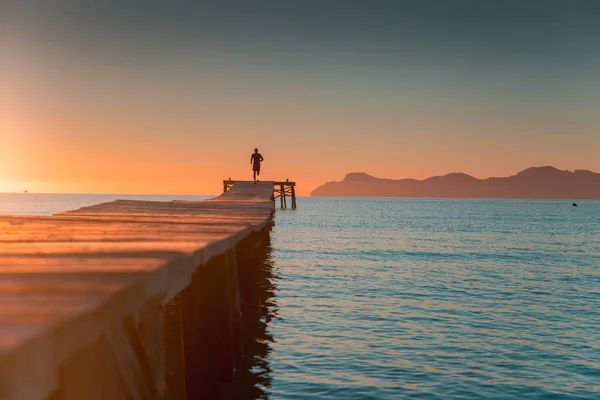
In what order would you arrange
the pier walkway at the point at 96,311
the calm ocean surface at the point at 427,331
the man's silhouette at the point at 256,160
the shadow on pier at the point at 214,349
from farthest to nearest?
the man's silhouette at the point at 256,160, the calm ocean surface at the point at 427,331, the shadow on pier at the point at 214,349, the pier walkway at the point at 96,311

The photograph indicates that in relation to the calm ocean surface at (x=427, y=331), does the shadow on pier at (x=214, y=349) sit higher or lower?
higher

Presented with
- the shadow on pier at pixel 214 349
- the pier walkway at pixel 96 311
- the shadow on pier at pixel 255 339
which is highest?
the pier walkway at pixel 96 311

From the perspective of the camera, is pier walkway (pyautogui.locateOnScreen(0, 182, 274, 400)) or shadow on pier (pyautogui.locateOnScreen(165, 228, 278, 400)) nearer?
pier walkway (pyautogui.locateOnScreen(0, 182, 274, 400))

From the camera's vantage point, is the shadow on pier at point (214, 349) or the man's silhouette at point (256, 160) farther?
the man's silhouette at point (256, 160)

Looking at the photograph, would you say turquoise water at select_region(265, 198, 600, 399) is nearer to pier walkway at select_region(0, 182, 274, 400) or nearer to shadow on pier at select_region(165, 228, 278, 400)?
shadow on pier at select_region(165, 228, 278, 400)

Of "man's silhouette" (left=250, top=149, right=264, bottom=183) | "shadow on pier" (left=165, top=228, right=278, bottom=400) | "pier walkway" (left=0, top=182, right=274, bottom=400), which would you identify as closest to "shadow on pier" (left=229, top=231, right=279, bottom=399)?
"shadow on pier" (left=165, top=228, right=278, bottom=400)

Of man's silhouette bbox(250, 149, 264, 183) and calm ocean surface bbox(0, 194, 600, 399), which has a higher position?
man's silhouette bbox(250, 149, 264, 183)

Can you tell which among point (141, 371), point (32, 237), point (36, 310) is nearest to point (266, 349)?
point (32, 237)

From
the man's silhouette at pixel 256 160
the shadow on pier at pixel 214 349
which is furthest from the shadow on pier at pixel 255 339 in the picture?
the man's silhouette at pixel 256 160

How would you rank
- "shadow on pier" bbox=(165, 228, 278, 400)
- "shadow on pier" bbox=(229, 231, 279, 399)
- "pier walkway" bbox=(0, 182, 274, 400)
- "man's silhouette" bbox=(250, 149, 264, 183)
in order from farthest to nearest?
"man's silhouette" bbox=(250, 149, 264, 183)
"shadow on pier" bbox=(229, 231, 279, 399)
"shadow on pier" bbox=(165, 228, 278, 400)
"pier walkway" bbox=(0, 182, 274, 400)

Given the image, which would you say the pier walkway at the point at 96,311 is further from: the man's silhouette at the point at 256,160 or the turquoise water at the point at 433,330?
the man's silhouette at the point at 256,160

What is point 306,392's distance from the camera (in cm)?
903

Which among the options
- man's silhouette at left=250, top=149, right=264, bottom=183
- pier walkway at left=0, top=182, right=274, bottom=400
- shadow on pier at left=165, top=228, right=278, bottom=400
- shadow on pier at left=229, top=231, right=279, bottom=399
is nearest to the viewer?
pier walkway at left=0, top=182, right=274, bottom=400

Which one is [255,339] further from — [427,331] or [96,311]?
[96,311]
